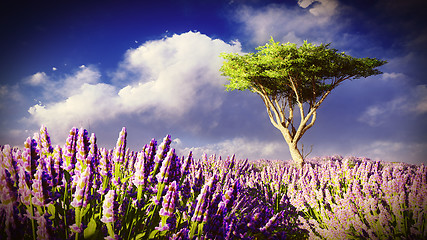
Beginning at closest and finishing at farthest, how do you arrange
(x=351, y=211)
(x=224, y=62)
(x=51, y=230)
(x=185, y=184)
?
(x=51, y=230) → (x=185, y=184) → (x=351, y=211) → (x=224, y=62)

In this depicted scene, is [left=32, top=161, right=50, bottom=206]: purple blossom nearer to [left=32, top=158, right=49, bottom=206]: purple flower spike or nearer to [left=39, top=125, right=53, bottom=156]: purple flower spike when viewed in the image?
[left=32, top=158, right=49, bottom=206]: purple flower spike

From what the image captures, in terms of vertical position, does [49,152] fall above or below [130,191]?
above

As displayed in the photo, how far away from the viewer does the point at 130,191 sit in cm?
185

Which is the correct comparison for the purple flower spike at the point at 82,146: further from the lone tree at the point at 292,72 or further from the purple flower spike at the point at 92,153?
the lone tree at the point at 292,72

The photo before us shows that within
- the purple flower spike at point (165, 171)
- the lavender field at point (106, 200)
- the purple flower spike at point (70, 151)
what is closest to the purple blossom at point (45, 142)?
the lavender field at point (106, 200)

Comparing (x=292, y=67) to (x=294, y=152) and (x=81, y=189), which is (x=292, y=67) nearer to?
(x=294, y=152)

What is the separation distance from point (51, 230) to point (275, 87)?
18602mm

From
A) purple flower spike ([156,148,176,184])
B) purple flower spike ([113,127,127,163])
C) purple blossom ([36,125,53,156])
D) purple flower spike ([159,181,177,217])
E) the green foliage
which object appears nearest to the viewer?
purple flower spike ([159,181,177,217])

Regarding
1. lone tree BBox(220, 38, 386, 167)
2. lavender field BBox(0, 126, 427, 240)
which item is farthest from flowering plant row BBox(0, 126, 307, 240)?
lone tree BBox(220, 38, 386, 167)

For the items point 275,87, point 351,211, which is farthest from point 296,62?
point 351,211

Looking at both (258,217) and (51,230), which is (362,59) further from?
(51,230)

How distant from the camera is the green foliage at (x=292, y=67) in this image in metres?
14.9

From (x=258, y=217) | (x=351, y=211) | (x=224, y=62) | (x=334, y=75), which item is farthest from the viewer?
(x=224, y=62)

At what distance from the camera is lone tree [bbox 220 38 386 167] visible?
15.0 metres
